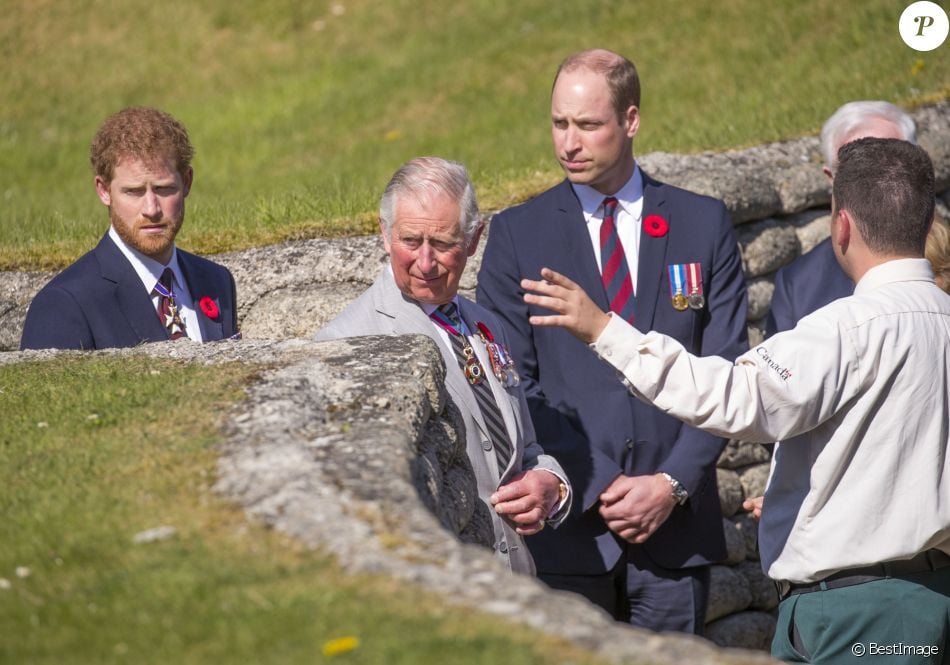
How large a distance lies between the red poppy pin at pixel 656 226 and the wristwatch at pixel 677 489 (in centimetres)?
93

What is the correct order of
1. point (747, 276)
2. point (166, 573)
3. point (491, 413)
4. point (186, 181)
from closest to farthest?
point (166, 573) < point (491, 413) < point (186, 181) < point (747, 276)

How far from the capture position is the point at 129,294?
14.0 ft

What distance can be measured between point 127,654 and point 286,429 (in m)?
0.96

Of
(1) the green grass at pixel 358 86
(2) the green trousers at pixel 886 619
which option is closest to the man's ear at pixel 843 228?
(2) the green trousers at pixel 886 619

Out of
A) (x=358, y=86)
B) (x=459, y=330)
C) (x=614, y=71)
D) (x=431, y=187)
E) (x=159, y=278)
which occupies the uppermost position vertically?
(x=358, y=86)

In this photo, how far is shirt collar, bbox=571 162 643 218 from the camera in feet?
15.4

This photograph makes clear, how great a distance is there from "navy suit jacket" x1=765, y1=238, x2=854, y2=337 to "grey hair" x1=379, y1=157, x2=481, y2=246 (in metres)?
1.50

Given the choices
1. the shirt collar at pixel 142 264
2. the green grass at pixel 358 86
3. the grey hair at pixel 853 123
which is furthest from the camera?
the green grass at pixel 358 86

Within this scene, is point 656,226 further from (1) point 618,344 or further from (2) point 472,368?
(1) point 618,344

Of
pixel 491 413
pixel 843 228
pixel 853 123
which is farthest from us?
pixel 853 123

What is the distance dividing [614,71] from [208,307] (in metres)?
1.83

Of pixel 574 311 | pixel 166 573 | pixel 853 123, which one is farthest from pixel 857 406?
pixel 853 123

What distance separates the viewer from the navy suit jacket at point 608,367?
14.4ft

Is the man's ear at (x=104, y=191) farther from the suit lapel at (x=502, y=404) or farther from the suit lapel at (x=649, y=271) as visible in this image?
the suit lapel at (x=649, y=271)
